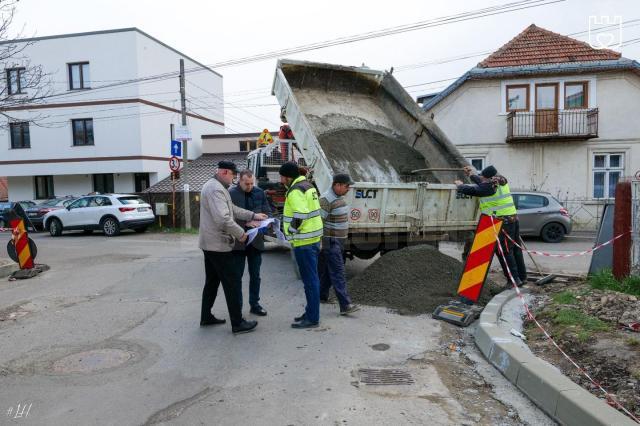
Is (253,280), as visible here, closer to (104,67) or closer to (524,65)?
(524,65)

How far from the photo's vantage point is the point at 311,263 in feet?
17.3

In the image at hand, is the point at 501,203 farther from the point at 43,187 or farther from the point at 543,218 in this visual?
the point at 43,187

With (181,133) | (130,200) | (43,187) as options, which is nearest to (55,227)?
(130,200)

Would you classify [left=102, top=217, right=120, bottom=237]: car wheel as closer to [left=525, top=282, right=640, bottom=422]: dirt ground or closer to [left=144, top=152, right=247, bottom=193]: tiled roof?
[left=144, top=152, right=247, bottom=193]: tiled roof

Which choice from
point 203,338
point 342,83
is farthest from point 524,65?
point 203,338

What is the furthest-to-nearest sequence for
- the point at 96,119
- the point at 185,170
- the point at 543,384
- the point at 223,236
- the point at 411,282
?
1. the point at 96,119
2. the point at 185,170
3. the point at 411,282
4. the point at 223,236
5. the point at 543,384

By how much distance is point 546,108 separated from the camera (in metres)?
18.4

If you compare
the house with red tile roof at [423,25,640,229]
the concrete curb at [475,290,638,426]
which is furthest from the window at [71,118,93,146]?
the concrete curb at [475,290,638,426]

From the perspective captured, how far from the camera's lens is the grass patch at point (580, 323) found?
4.23 meters

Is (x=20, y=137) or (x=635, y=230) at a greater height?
(x=20, y=137)

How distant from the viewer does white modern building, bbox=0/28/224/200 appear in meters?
24.3

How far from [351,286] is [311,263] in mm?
1506

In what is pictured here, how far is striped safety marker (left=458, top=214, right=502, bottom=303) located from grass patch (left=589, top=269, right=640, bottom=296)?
1.42 metres

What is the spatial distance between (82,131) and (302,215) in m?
24.5
